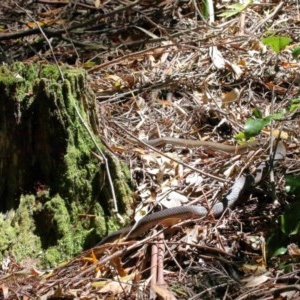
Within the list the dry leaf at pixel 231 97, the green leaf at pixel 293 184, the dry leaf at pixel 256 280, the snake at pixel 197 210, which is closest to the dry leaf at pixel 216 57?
the dry leaf at pixel 231 97

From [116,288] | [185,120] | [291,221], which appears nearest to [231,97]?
[185,120]

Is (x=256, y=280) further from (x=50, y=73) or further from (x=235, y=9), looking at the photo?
(x=235, y=9)

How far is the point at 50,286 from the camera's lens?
3498 mm

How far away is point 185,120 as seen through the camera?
494cm

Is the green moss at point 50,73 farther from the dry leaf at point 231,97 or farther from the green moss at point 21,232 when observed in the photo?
the dry leaf at point 231,97

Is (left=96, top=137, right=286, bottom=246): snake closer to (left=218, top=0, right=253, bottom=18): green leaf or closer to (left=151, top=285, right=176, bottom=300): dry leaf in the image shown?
(left=151, top=285, right=176, bottom=300): dry leaf

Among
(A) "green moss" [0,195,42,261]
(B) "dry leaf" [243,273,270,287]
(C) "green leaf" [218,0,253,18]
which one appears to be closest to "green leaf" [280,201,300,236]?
(B) "dry leaf" [243,273,270,287]

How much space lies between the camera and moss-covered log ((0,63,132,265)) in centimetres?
384

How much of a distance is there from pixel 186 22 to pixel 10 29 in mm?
1721

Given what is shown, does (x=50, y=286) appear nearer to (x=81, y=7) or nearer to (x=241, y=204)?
(x=241, y=204)

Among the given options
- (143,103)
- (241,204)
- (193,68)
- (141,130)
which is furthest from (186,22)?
(241,204)

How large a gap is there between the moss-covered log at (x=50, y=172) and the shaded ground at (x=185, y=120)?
199 millimetres

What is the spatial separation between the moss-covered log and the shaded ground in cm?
20

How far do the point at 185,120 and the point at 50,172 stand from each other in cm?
133
